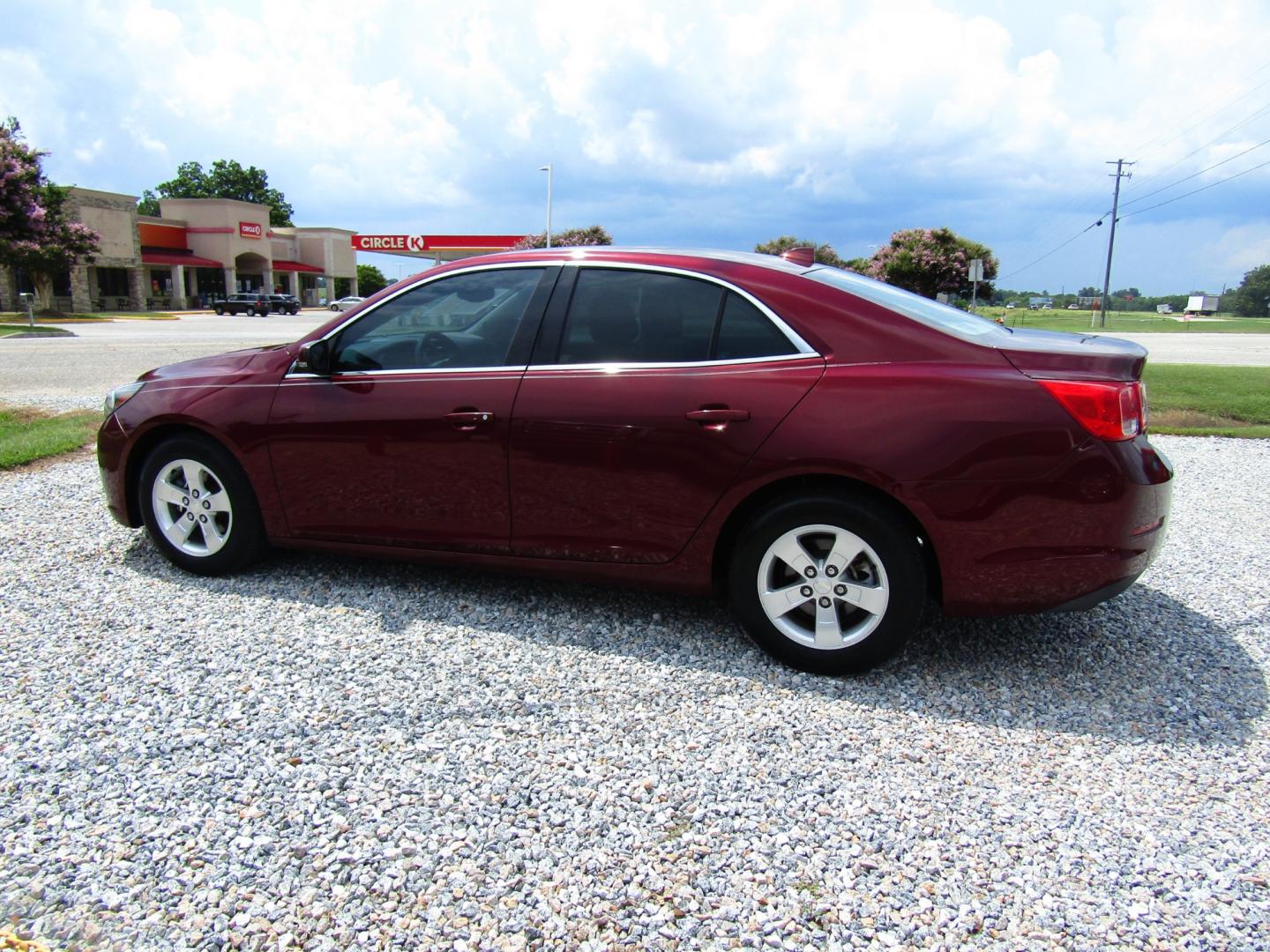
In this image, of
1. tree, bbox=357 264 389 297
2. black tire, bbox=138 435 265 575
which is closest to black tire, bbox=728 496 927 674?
black tire, bbox=138 435 265 575

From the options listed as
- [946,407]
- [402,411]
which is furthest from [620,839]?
[402,411]

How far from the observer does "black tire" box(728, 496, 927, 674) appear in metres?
3.09

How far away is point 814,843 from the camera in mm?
2350

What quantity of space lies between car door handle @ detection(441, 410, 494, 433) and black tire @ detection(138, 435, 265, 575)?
49.3 inches

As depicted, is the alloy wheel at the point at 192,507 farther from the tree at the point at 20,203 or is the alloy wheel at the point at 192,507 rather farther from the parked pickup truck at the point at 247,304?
the parked pickup truck at the point at 247,304

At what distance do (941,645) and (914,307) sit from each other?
1.45 m

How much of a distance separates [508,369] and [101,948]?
240 centimetres

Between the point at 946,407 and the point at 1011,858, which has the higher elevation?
the point at 946,407

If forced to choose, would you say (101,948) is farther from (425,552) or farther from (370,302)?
(370,302)

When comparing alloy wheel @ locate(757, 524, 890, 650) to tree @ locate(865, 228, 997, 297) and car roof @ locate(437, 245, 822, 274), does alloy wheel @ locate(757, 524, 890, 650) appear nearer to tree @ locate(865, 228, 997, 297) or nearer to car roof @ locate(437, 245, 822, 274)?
car roof @ locate(437, 245, 822, 274)

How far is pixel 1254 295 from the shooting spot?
94438 mm

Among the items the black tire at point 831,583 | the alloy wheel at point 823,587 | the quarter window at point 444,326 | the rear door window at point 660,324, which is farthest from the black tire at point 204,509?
the alloy wheel at point 823,587

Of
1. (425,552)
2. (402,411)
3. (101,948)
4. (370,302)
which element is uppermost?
(370,302)

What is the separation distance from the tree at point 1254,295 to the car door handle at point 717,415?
10884 centimetres
